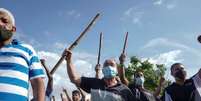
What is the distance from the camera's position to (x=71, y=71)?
8742 mm

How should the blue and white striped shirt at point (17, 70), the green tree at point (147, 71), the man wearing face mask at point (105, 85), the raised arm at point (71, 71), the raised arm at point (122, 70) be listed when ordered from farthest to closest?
the green tree at point (147, 71) < the raised arm at point (122, 70) < the raised arm at point (71, 71) < the man wearing face mask at point (105, 85) < the blue and white striped shirt at point (17, 70)

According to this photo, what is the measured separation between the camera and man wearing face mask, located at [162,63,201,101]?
333 inches

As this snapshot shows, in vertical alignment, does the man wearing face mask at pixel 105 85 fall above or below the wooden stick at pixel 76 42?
below

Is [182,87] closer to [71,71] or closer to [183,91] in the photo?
[183,91]

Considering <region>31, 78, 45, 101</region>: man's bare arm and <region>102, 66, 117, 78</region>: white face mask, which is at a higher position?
<region>102, 66, 117, 78</region>: white face mask

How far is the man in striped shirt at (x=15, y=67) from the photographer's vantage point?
4629 mm

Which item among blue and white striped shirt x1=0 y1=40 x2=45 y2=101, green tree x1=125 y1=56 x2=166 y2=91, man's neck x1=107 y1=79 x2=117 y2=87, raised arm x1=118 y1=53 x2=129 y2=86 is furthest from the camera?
green tree x1=125 y1=56 x2=166 y2=91

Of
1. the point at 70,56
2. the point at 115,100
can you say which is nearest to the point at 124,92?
the point at 115,100

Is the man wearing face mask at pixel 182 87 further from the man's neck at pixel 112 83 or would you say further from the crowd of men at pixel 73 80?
the man's neck at pixel 112 83

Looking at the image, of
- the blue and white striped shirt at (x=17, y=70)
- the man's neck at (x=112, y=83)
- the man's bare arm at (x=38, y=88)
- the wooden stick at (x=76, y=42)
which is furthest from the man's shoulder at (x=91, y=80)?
the man's bare arm at (x=38, y=88)

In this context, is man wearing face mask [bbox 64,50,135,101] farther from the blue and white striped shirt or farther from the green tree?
the green tree

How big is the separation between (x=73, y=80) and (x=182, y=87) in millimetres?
2030

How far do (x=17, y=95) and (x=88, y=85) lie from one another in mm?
3895

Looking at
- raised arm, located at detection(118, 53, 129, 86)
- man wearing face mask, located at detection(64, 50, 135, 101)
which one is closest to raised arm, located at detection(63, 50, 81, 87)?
man wearing face mask, located at detection(64, 50, 135, 101)
